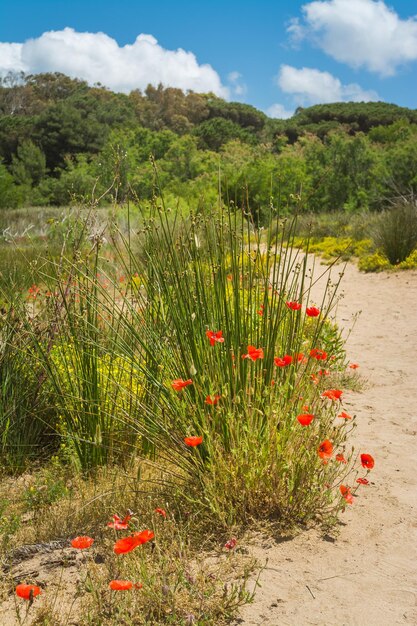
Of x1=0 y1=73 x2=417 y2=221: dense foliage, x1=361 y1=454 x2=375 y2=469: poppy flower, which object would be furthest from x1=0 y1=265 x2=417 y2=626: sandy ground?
x1=0 y1=73 x2=417 y2=221: dense foliage

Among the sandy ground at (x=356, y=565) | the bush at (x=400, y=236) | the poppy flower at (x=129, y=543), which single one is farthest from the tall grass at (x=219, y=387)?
the bush at (x=400, y=236)

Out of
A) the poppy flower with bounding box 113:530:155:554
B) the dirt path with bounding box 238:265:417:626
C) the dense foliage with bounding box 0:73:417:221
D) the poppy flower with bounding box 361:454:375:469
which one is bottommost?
the dirt path with bounding box 238:265:417:626

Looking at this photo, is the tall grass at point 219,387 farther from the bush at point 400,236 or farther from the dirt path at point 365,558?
the bush at point 400,236

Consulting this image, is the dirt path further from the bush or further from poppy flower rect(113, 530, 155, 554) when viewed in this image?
the bush

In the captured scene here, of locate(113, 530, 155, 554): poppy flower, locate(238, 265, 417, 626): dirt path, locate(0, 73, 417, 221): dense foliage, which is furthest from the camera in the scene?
locate(0, 73, 417, 221): dense foliage

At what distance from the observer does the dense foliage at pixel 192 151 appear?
18656 mm

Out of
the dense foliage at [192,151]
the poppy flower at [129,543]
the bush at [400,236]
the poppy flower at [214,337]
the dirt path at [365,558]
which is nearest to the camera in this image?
the poppy flower at [129,543]

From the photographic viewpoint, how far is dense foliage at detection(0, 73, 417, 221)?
61.2 ft

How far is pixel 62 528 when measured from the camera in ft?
8.66

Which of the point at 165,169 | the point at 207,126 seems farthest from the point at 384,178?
the point at 207,126

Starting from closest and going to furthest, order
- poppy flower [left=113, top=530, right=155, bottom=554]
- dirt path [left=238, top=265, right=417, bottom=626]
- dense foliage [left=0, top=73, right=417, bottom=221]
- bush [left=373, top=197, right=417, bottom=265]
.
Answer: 1. poppy flower [left=113, top=530, right=155, bottom=554]
2. dirt path [left=238, top=265, right=417, bottom=626]
3. bush [left=373, top=197, right=417, bottom=265]
4. dense foliage [left=0, top=73, right=417, bottom=221]

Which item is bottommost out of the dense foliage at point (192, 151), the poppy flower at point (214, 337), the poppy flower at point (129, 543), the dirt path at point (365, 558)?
the dirt path at point (365, 558)

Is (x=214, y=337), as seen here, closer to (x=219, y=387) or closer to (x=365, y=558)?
(x=219, y=387)

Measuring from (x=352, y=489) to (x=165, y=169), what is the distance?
24.9 metres
